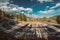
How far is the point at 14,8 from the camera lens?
6.38m

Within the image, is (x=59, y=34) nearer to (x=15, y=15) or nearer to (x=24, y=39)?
(x=24, y=39)

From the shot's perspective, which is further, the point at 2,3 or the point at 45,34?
the point at 2,3

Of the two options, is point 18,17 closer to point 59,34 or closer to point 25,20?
point 25,20

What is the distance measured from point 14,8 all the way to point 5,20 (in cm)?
53

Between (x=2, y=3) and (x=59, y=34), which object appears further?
(x=2, y=3)

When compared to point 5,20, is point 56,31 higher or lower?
lower

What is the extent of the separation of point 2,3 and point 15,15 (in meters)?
0.66

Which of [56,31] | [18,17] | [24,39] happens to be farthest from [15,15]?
[56,31]

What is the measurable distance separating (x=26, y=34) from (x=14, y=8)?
105 centimetres

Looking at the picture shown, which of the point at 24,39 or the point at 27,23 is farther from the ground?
the point at 27,23

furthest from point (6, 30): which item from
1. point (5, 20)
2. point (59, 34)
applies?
point (59, 34)

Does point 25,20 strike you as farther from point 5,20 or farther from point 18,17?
point 5,20

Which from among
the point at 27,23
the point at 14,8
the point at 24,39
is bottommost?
the point at 24,39

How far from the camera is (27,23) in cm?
620
